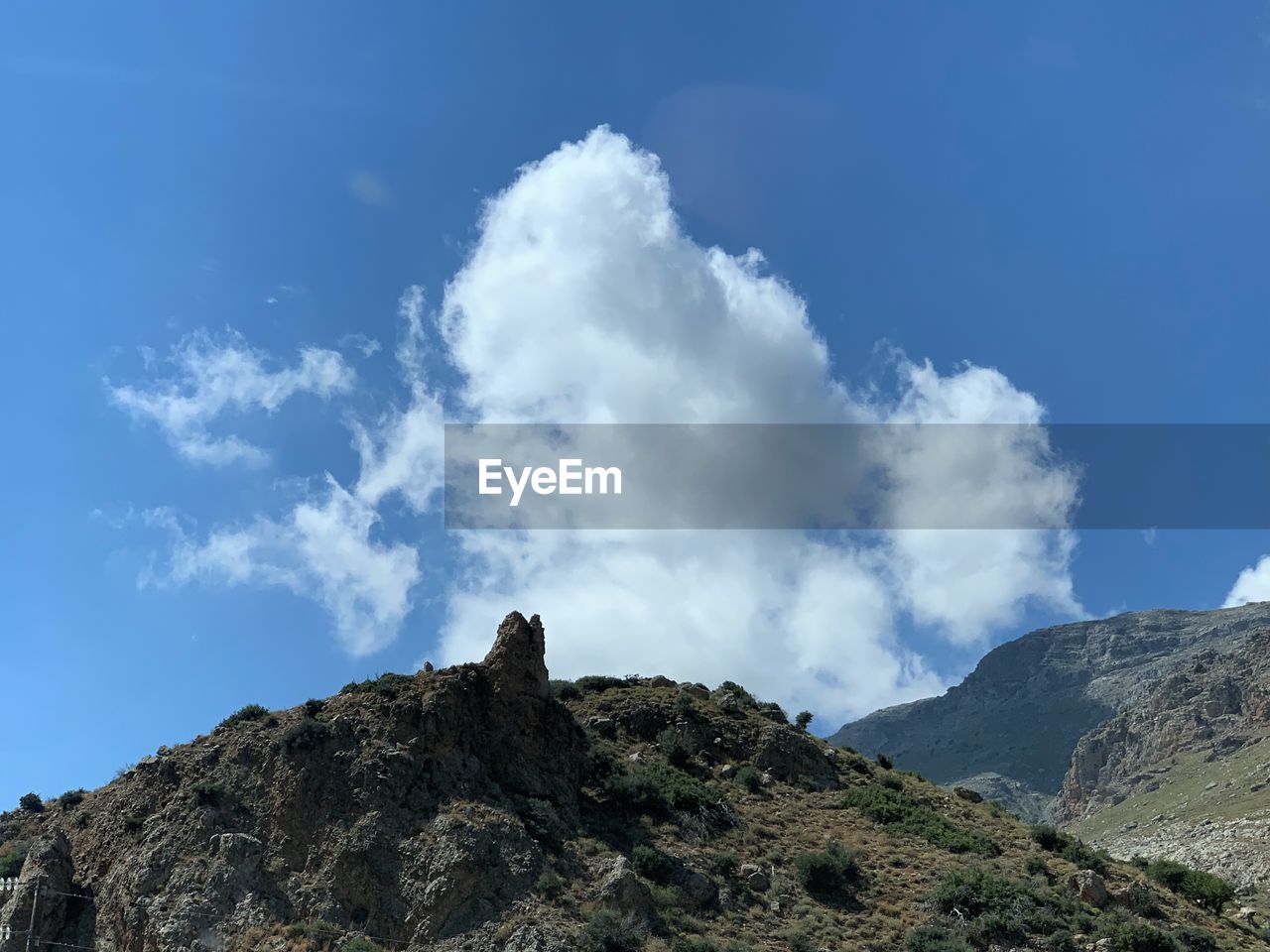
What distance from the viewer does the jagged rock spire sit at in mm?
43781

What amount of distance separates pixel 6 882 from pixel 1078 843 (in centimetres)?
3879

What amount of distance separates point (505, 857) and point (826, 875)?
11.8m

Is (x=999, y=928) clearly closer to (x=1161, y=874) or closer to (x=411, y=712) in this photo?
(x=1161, y=874)

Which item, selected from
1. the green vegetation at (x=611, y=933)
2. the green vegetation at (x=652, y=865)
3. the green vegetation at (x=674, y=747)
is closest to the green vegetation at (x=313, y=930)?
the green vegetation at (x=611, y=933)

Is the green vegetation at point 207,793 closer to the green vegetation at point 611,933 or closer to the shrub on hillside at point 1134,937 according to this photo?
the green vegetation at point 611,933

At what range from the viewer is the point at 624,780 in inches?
1761

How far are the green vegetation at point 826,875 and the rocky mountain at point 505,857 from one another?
0.16m

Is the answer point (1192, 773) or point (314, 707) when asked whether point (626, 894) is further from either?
point (1192, 773)

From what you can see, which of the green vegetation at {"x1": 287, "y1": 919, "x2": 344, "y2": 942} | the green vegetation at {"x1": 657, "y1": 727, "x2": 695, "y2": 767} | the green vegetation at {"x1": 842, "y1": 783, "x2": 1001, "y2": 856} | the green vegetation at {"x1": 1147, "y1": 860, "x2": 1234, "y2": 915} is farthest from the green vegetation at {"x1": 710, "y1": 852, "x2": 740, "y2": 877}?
the green vegetation at {"x1": 1147, "y1": 860, "x2": 1234, "y2": 915}

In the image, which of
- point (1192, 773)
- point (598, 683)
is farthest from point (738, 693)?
point (1192, 773)

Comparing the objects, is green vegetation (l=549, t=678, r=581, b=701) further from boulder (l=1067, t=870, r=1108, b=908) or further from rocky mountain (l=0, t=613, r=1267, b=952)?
boulder (l=1067, t=870, r=1108, b=908)

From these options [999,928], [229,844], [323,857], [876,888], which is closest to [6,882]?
[229,844]

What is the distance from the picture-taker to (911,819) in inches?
1839

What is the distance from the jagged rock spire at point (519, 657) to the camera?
4378 centimetres
